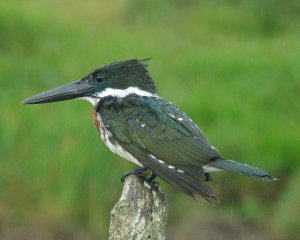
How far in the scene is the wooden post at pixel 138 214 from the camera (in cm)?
274

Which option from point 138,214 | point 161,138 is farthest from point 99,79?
point 138,214

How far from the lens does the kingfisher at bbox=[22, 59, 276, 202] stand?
328 centimetres

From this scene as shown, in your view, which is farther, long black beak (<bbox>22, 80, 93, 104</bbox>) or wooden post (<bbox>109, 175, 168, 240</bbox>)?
long black beak (<bbox>22, 80, 93, 104</bbox>)

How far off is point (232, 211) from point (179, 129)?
3.35 meters

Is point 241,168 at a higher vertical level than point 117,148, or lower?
lower

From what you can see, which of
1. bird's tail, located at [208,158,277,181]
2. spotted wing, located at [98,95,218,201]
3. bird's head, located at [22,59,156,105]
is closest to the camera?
bird's tail, located at [208,158,277,181]

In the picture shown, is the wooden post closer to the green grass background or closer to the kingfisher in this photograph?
the kingfisher

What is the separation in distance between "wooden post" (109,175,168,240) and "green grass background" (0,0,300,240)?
3141mm

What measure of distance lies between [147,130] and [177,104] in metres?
3.86

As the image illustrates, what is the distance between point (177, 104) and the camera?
7.33 m

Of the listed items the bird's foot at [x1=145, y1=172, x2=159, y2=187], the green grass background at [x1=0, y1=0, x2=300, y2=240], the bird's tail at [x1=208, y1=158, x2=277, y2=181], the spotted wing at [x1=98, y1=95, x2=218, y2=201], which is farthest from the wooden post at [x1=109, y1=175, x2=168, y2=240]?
the green grass background at [x1=0, y1=0, x2=300, y2=240]

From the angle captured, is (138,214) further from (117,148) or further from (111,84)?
(111,84)

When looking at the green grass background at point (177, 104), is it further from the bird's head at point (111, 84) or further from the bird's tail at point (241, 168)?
the bird's tail at point (241, 168)

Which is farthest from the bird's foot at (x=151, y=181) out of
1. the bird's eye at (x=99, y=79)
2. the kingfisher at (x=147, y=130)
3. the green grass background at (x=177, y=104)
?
the green grass background at (x=177, y=104)
